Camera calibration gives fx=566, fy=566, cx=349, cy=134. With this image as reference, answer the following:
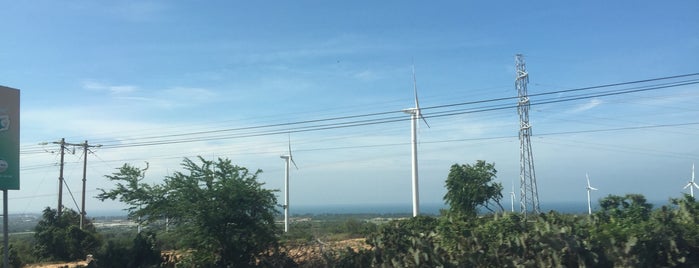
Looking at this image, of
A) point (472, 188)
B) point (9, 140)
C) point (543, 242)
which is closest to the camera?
point (543, 242)

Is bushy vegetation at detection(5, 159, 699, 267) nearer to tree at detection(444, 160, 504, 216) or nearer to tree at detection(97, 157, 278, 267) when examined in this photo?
tree at detection(97, 157, 278, 267)

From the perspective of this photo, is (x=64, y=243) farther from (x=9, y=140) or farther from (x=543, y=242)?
(x=543, y=242)

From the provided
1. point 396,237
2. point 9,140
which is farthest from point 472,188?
point 9,140

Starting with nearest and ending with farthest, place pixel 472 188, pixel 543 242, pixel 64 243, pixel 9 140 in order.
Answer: pixel 543 242 → pixel 9 140 → pixel 472 188 → pixel 64 243

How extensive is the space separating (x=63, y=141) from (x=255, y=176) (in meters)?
32.9

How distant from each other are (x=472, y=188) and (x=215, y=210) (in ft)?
41.4

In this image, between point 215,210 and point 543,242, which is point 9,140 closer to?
point 215,210

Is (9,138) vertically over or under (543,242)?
over

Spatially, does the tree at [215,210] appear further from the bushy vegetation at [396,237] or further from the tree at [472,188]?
the tree at [472,188]

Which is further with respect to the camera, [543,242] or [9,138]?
[9,138]

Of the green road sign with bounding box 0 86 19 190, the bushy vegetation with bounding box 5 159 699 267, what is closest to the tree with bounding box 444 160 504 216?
the bushy vegetation with bounding box 5 159 699 267

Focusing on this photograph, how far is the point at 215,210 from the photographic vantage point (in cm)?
1470

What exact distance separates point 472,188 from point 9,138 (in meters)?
17.0

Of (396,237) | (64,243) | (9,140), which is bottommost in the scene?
(64,243)
